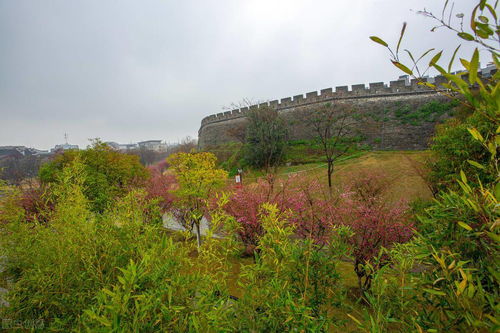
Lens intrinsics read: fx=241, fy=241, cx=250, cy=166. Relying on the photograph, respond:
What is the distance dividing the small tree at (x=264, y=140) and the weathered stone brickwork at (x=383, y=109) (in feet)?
9.87

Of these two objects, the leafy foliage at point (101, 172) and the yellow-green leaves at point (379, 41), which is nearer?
the yellow-green leaves at point (379, 41)

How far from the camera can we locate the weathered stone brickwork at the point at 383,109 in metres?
21.6

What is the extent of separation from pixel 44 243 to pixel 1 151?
9214cm

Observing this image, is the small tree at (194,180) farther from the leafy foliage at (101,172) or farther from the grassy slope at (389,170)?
the leafy foliage at (101,172)

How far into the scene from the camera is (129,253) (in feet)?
9.33

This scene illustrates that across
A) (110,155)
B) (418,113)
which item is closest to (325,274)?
(110,155)

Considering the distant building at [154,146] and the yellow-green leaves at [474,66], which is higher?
the distant building at [154,146]

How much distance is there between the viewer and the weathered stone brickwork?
21.6 meters

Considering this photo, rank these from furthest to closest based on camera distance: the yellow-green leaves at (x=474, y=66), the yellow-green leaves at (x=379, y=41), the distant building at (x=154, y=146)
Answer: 1. the distant building at (x=154, y=146)
2. the yellow-green leaves at (x=379, y=41)
3. the yellow-green leaves at (x=474, y=66)

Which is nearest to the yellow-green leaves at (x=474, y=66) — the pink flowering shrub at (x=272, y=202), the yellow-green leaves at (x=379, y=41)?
the yellow-green leaves at (x=379, y=41)

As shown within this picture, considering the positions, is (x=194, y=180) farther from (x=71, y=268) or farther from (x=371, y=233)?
(x=71, y=268)

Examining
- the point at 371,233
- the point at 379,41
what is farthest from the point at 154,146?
the point at 379,41

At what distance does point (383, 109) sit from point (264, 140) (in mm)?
12031

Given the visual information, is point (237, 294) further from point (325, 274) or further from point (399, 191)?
point (399, 191)
